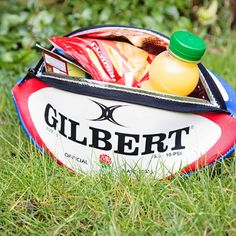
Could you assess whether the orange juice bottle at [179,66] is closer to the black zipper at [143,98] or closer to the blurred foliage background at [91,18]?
the black zipper at [143,98]

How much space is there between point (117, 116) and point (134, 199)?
0.25 metres

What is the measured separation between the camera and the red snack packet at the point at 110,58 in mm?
1812

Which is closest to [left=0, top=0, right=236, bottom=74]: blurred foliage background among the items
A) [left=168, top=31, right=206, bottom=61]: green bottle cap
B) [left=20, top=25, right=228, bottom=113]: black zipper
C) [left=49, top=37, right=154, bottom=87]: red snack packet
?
[left=49, top=37, right=154, bottom=87]: red snack packet

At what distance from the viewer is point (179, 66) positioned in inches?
67.0

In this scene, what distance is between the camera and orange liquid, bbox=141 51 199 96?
170 cm

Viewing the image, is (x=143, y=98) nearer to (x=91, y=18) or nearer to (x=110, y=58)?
(x=110, y=58)

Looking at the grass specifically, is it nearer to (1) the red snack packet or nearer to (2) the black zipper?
(2) the black zipper

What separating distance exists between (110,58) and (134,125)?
259 mm

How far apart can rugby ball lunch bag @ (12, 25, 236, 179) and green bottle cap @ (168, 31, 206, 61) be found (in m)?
0.12

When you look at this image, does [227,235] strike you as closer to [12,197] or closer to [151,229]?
[151,229]

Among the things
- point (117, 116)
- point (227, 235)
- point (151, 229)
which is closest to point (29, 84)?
point (117, 116)

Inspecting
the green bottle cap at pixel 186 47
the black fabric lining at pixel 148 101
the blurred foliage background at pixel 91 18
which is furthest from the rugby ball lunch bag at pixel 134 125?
the blurred foliage background at pixel 91 18

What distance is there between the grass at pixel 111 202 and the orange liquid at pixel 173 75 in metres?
0.25

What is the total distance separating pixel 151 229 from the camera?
1550 mm
